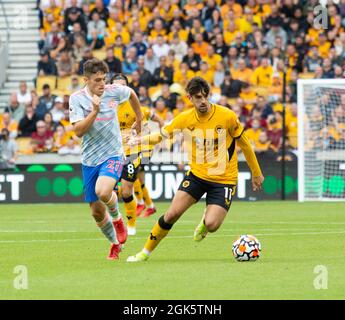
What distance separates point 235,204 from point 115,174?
11812 millimetres

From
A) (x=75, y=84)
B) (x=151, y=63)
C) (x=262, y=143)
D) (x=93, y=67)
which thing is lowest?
(x=262, y=143)

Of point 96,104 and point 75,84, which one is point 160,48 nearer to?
point 75,84

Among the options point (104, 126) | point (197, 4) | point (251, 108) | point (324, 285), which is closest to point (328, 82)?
point (251, 108)

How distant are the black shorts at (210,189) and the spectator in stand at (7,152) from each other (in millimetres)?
13569

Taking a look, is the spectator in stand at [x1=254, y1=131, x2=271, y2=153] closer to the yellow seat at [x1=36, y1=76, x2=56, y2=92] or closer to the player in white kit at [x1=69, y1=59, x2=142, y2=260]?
the yellow seat at [x1=36, y1=76, x2=56, y2=92]

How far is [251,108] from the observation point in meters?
27.1

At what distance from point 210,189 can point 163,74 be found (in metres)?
15.8

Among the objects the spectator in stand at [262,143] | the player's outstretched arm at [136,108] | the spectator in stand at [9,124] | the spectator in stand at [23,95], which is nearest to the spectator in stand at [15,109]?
the spectator in stand at [23,95]

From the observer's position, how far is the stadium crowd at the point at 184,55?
2700 centimetres

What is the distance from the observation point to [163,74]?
93.1 feet

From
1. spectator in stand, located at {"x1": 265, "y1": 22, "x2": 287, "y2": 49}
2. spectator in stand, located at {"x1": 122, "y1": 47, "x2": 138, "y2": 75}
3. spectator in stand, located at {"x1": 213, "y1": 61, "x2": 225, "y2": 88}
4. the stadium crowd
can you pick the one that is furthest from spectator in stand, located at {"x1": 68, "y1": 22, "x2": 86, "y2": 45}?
spectator in stand, located at {"x1": 265, "y1": 22, "x2": 287, "y2": 49}

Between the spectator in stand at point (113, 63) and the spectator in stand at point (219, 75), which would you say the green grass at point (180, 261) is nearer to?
the spectator in stand at point (219, 75)

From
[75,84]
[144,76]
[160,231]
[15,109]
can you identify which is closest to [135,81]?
[144,76]
